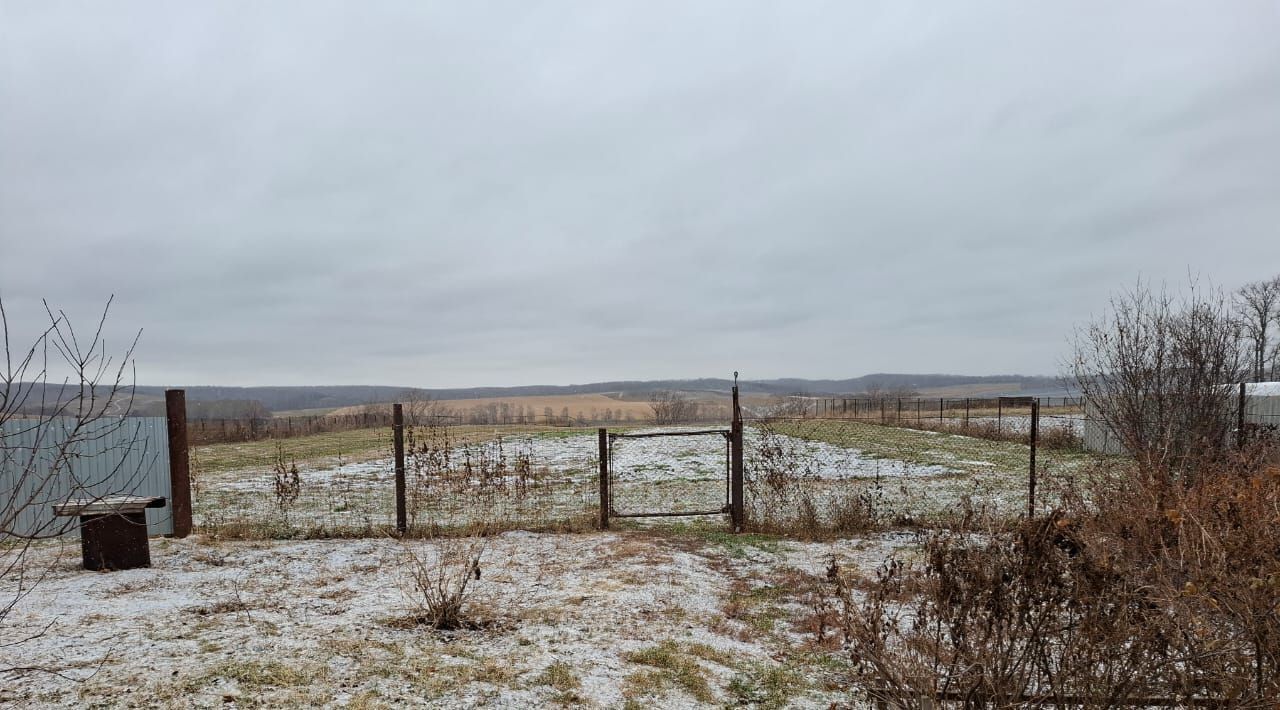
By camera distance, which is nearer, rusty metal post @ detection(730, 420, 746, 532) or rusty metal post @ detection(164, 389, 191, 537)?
rusty metal post @ detection(164, 389, 191, 537)

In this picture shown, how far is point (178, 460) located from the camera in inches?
310

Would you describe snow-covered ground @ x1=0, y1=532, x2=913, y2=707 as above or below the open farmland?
above

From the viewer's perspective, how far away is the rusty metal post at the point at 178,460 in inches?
309

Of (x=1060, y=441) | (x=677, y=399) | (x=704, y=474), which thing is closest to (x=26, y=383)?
(x=704, y=474)

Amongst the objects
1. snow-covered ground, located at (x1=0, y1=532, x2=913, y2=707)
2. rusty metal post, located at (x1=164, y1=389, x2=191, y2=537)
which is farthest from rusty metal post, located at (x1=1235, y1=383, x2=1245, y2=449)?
rusty metal post, located at (x1=164, y1=389, x2=191, y2=537)

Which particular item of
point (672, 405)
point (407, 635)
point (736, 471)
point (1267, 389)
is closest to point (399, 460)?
point (407, 635)

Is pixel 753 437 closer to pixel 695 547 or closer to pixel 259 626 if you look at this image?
pixel 695 547

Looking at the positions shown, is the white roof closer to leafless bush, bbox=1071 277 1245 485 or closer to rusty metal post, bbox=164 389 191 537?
leafless bush, bbox=1071 277 1245 485

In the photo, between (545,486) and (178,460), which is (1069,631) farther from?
(545,486)

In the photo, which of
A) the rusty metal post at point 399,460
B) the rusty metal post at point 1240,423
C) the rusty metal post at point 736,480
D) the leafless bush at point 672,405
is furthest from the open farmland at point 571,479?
the leafless bush at point 672,405

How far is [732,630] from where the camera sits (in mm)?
5000

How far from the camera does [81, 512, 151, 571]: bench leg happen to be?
20.8 ft

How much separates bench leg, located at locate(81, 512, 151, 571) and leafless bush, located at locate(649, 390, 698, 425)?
31152mm

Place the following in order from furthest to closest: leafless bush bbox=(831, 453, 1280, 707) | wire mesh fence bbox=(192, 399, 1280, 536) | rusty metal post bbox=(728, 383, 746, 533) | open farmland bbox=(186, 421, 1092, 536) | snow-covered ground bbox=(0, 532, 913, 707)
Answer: open farmland bbox=(186, 421, 1092, 536), wire mesh fence bbox=(192, 399, 1280, 536), rusty metal post bbox=(728, 383, 746, 533), snow-covered ground bbox=(0, 532, 913, 707), leafless bush bbox=(831, 453, 1280, 707)
